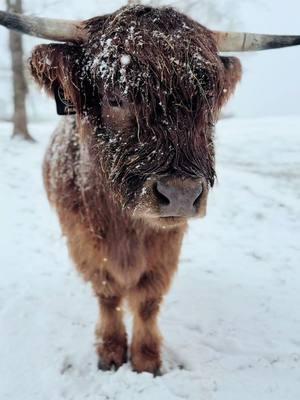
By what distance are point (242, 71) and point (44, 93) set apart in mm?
1452

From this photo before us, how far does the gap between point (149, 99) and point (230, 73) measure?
94 cm

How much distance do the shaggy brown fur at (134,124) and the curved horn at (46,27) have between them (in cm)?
6

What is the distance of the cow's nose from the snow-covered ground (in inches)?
61.9

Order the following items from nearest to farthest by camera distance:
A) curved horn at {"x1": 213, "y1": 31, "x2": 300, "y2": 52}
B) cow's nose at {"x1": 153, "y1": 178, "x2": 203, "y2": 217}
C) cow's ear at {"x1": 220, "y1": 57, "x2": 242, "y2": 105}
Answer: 1. cow's nose at {"x1": 153, "y1": 178, "x2": 203, "y2": 217}
2. curved horn at {"x1": 213, "y1": 31, "x2": 300, "y2": 52}
3. cow's ear at {"x1": 220, "y1": 57, "x2": 242, "y2": 105}

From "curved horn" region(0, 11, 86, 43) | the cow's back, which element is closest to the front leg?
the cow's back

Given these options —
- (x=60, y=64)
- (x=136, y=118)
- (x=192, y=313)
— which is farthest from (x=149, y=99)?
(x=192, y=313)

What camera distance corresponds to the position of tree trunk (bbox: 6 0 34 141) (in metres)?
12.1

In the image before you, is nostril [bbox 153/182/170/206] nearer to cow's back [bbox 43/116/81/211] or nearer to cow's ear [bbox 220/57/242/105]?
cow's ear [bbox 220/57/242/105]

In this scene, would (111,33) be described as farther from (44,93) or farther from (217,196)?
(217,196)

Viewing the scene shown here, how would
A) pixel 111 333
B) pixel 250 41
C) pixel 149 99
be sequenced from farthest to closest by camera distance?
pixel 111 333 < pixel 250 41 < pixel 149 99

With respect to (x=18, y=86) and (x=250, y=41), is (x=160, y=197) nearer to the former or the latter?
(x=250, y=41)

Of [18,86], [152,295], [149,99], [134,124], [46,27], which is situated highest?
[46,27]

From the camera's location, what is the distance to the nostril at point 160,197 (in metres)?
2.02

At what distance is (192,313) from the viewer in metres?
4.07
